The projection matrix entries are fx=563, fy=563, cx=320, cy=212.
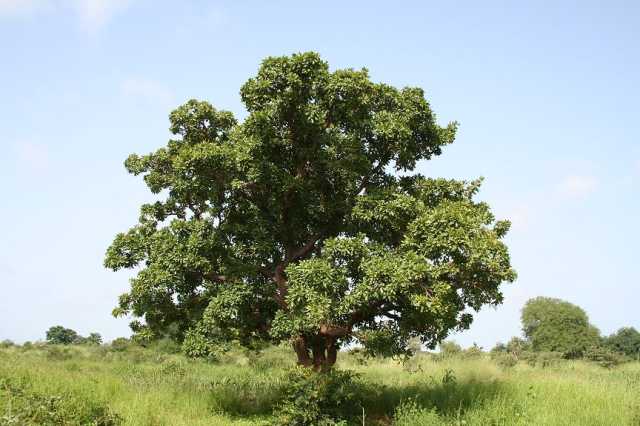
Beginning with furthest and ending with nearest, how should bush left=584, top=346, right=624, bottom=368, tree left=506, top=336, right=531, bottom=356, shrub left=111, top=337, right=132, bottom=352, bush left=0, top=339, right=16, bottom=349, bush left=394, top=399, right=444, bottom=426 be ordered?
tree left=506, top=336, right=531, bottom=356 < bush left=0, top=339, right=16, bottom=349 < bush left=584, top=346, right=624, bottom=368 < shrub left=111, top=337, right=132, bottom=352 < bush left=394, top=399, right=444, bottom=426

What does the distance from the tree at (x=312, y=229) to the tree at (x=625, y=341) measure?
77.8 m

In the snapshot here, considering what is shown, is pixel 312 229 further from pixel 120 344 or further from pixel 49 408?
pixel 120 344

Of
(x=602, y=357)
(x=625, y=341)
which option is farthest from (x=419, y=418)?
(x=625, y=341)

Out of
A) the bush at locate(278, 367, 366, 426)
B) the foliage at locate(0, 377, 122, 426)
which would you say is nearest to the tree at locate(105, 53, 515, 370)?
the bush at locate(278, 367, 366, 426)

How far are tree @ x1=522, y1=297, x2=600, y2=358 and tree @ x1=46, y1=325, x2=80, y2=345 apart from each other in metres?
60.8

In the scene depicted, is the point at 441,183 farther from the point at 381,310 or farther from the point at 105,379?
the point at 105,379

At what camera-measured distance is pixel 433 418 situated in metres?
14.2

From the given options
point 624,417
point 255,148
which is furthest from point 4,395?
point 624,417

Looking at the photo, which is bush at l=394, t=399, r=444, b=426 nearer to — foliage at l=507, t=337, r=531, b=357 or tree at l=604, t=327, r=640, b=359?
foliage at l=507, t=337, r=531, b=357

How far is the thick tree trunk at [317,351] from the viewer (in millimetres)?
17922

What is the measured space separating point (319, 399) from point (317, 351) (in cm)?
315

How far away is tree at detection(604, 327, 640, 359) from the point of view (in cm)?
8319

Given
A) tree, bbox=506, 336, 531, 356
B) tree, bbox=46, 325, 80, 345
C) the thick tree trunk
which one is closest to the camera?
the thick tree trunk

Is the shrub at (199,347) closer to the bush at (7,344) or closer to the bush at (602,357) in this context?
the bush at (602,357)
